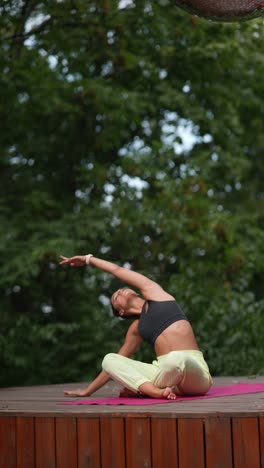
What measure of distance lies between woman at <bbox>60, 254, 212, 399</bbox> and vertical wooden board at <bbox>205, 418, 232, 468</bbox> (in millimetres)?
1227

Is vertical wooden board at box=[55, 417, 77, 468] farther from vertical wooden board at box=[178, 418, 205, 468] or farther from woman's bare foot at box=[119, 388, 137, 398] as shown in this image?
woman's bare foot at box=[119, 388, 137, 398]

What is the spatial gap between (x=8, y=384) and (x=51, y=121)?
147 inches

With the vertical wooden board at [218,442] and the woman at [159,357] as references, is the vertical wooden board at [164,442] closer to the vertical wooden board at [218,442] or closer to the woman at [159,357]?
the vertical wooden board at [218,442]

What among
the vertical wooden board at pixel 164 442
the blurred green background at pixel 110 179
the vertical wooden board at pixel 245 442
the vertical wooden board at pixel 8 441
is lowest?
the blurred green background at pixel 110 179

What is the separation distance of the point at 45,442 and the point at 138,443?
1.82ft

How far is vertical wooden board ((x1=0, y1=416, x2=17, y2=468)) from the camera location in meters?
4.60

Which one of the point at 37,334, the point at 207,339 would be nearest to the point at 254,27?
the point at 207,339

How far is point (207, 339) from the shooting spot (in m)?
9.87

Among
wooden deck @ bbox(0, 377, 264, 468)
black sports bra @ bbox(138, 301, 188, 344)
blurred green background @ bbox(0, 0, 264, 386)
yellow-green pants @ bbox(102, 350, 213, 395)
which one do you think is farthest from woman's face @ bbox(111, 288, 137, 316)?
blurred green background @ bbox(0, 0, 264, 386)

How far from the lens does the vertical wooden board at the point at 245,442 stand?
392cm

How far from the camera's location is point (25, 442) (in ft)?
14.9

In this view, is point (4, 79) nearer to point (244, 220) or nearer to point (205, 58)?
point (205, 58)

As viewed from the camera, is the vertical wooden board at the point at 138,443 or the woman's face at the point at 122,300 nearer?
the vertical wooden board at the point at 138,443

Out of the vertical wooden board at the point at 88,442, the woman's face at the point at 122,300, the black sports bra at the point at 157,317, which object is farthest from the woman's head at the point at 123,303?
the vertical wooden board at the point at 88,442
